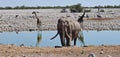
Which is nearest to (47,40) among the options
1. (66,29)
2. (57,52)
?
(66,29)

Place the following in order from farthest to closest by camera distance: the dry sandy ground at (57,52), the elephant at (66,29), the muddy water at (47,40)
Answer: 1. the muddy water at (47,40)
2. the elephant at (66,29)
3. the dry sandy ground at (57,52)

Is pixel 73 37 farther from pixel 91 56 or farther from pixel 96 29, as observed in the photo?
pixel 96 29

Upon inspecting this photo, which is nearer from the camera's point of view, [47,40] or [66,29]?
[66,29]

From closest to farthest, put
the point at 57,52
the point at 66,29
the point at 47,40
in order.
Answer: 1. the point at 57,52
2. the point at 66,29
3. the point at 47,40

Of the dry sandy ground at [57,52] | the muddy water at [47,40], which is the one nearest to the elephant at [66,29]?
the muddy water at [47,40]

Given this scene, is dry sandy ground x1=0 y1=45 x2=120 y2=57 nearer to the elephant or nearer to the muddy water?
the elephant

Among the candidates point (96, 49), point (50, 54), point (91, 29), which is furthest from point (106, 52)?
point (91, 29)

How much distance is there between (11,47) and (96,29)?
2689 cm

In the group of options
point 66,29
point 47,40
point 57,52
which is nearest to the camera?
point 57,52

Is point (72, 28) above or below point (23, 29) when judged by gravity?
above

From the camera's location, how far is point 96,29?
47281 mm

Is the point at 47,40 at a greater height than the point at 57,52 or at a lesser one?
lesser

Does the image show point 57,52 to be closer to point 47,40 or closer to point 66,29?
point 66,29

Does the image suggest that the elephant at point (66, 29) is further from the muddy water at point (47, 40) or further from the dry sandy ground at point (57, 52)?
the dry sandy ground at point (57, 52)
